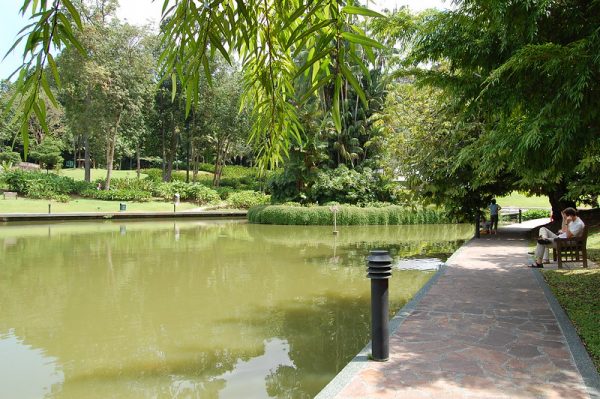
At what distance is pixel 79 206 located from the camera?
3203cm

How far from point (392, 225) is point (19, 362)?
75.1ft

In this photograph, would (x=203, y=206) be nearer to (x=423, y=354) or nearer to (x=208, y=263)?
(x=208, y=263)

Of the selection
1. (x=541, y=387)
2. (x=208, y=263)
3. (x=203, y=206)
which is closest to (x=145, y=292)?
(x=208, y=263)

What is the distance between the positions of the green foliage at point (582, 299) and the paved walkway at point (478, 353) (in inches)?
5.2

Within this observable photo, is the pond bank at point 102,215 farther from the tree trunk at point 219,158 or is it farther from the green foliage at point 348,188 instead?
the tree trunk at point 219,158

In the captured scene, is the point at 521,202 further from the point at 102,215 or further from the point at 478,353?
the point at 478,353

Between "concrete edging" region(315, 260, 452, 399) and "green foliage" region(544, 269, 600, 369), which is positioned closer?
"concrete edging" region(315, 260, 452, 399)

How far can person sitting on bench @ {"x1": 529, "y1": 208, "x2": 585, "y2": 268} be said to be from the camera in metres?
9.20

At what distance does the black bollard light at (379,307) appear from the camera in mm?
4590

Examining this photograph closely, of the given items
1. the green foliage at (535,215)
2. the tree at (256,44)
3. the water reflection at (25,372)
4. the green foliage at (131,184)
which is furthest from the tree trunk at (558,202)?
the green foliage at (131,184)

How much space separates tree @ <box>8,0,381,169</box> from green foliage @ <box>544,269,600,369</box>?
4.27m

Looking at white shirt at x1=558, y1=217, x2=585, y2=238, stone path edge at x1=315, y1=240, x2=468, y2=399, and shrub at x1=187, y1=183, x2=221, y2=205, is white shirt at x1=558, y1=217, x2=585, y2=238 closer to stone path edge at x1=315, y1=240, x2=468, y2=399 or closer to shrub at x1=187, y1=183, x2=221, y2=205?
stone path edge at x1=315, y1=240, x2=468, y2=399

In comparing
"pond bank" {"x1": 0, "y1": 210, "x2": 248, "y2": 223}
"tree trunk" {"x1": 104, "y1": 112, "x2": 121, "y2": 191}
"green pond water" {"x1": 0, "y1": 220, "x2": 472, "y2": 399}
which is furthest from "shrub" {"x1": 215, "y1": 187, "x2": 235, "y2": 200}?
"green pond water" {"x1": 0, "y1": 220, "x2": 472, "y2": 399}

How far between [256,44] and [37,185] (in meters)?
36.8
